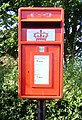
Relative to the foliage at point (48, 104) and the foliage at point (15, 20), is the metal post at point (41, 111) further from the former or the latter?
the foliage at point (15, 20)

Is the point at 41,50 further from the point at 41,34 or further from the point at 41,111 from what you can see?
the point at 41,111

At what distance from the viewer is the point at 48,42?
16.9 ft

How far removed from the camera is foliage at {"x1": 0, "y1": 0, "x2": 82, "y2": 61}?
18844 mm

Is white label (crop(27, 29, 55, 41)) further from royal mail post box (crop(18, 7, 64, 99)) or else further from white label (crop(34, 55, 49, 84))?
white label (crop(34, 55, 49, 84))

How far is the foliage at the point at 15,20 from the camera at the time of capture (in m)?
18.8

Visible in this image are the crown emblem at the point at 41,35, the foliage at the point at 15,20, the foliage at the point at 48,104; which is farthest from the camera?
the foliage at the point at 15,20

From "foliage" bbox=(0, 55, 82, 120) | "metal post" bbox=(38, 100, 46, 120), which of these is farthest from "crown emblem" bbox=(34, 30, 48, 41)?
"foliage" bbox=(0, 55, 82, 120)

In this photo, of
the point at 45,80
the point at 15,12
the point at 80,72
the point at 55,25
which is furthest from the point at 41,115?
the point at 15,12

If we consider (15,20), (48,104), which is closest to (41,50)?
(48,104)

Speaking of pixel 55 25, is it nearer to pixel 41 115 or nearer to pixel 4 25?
pixel 41 115

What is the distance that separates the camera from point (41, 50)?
5156mm

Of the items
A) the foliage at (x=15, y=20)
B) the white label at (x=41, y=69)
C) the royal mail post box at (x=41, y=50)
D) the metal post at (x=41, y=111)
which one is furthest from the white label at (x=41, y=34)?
the foliage at (x=15, y=20)

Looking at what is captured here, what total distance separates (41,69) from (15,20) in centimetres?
1446

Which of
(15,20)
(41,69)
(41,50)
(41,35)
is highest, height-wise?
(41,35)
